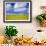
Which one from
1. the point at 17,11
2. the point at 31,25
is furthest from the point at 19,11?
the point at 31,25

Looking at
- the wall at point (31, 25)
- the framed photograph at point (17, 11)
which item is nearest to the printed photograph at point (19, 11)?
the framed photograph at point (17, 11)

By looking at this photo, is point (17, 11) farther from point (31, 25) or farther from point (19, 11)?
point (31, 25)

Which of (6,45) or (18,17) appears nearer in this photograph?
(6,45)

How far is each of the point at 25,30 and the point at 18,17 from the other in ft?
1.01

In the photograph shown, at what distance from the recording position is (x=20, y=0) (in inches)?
135

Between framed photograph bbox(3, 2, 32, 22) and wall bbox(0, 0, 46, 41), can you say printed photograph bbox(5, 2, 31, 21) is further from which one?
wall bbox(0, 0, 46, 41)

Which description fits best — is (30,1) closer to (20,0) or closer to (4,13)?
(20,0)

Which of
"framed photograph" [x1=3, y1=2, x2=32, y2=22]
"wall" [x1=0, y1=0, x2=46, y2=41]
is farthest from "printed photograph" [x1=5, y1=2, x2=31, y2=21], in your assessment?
"wall" [x1=0, y1=0, x2=46, y2=41]

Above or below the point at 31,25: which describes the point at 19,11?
above

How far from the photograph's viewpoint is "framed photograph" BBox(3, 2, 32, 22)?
343cm

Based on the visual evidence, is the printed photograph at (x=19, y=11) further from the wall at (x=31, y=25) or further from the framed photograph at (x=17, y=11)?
the wall at (x=31, y=25)

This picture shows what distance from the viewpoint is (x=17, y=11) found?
344 centimetres

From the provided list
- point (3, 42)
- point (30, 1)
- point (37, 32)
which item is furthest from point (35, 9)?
point (3, 42)

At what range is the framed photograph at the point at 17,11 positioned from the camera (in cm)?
343
